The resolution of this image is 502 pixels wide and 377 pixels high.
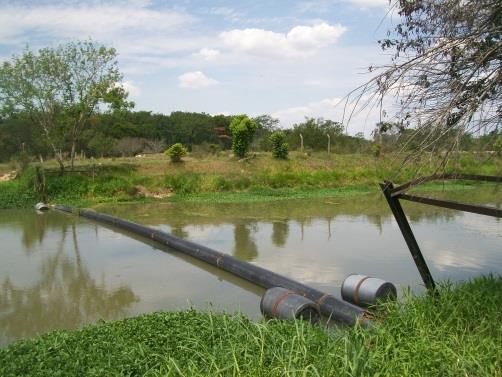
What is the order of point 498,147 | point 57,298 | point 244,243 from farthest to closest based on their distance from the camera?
point 244,243
point 57,298
point 498,147

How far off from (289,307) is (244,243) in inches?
226

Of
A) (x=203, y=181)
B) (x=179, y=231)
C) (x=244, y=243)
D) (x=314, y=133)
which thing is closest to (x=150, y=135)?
(x=314, y=133)

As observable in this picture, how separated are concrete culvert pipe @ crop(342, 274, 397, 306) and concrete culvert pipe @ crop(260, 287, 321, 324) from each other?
86 cm

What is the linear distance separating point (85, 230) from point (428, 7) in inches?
428

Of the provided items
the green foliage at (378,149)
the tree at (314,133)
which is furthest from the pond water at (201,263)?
the tree at (314,133)

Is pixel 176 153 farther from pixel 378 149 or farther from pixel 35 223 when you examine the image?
pixel 378 149

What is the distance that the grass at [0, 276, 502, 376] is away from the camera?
3535 mm

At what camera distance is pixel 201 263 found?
931 cm

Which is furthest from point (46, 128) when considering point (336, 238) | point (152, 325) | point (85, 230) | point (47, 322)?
point (152, 325)

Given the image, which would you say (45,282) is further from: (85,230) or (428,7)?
(428,7)

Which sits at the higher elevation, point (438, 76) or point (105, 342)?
point (438, 76)

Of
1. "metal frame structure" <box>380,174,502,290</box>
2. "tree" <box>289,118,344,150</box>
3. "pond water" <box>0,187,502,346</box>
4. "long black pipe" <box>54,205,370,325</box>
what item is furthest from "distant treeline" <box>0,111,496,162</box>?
"metal frame structure" <box>380,174,502,290</box>

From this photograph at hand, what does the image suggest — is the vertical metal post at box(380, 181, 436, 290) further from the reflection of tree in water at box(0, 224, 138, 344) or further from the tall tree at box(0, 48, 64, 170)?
the tall tree at box(0, 48, 64, 170)

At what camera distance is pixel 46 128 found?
21.6m
